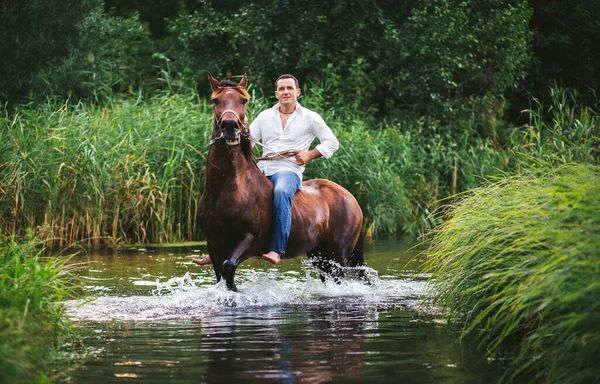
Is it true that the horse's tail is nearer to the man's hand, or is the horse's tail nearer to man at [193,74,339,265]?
man at [193,74,339,265]

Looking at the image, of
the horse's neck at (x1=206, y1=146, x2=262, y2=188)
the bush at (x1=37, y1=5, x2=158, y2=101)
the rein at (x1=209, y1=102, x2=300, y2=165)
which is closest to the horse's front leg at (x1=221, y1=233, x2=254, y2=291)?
the horse's neck at (x1=206, y1=146, x2=262, y2=188)

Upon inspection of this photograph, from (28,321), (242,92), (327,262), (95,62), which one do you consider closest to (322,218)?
(327,262)

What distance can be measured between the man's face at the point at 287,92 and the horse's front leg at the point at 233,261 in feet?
5.10

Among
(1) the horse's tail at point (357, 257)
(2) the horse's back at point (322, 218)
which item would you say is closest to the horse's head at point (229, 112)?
(2) the horse's back at point (322, 218)

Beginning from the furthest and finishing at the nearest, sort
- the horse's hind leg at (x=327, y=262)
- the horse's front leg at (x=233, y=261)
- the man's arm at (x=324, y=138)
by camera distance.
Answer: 1. the horse's hind leg at (x=327, y=262)
2. the man's arm at (x=324, y=138)
3. the horse's front leg at (x=233, y=261)

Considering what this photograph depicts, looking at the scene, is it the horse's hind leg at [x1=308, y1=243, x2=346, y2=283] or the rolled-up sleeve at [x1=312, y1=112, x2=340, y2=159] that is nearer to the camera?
the rolled-up sleeve at [x1=312, y1=112, x2=340, y2=159]

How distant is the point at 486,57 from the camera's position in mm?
23781

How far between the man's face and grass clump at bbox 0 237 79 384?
3344mm

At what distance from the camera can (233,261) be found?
8.12 meters

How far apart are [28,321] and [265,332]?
2.06m

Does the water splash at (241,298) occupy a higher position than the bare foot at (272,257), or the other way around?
the bare foot at (272,257)

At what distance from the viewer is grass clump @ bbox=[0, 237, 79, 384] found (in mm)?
4609

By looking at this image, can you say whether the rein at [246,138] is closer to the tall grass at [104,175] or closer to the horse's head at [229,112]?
Result: the horse's head at [229,112]

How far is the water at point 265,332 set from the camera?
5344mm
